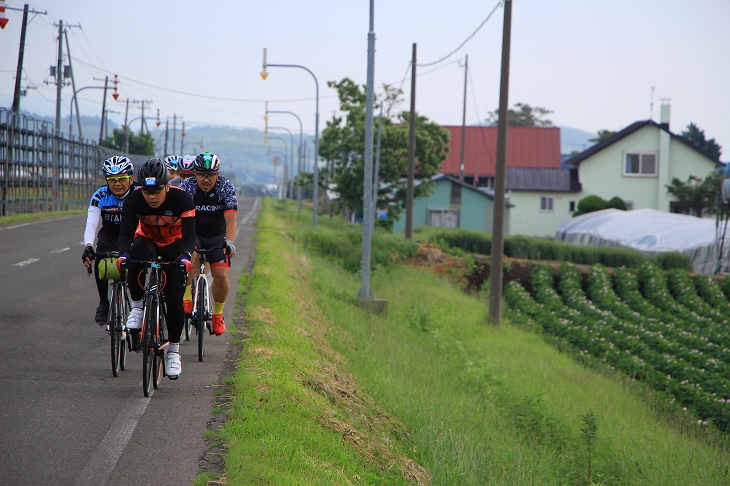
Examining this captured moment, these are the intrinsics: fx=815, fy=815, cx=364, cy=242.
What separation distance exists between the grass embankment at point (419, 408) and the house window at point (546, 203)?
3827 cm

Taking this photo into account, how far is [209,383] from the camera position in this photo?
293 inches

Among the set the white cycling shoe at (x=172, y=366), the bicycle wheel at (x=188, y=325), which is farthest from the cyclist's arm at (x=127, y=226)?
the bicycle wheel at (x=188, y=325)

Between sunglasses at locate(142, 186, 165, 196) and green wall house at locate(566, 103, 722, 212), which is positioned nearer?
sunglasses at locate(142, 186, 165, 196)

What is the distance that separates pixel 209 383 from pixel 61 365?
58.7 inches

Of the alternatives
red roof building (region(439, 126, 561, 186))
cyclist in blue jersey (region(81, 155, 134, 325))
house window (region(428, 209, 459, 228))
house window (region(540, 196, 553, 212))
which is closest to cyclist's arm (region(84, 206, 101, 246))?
cyclist in blue jersey (region(81, 155, 134, 325))

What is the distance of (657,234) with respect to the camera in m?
37.0

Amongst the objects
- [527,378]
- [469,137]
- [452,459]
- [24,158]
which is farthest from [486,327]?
[469,137]

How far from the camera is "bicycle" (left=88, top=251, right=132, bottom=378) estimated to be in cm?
714

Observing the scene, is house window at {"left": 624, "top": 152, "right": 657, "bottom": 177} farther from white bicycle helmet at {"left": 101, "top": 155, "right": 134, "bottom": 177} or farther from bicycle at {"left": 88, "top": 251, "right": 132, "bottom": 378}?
bicycle at {"left": 88, "top": 251, "right": 132, "bottom": 378}

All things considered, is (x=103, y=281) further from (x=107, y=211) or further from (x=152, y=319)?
(x=152, y=319)

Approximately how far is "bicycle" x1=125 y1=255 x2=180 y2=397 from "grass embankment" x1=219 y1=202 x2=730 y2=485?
758 millimetres

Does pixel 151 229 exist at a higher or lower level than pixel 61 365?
higher

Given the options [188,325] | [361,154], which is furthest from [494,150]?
[188,325]

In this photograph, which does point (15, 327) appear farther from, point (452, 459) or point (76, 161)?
point (76, 161)
